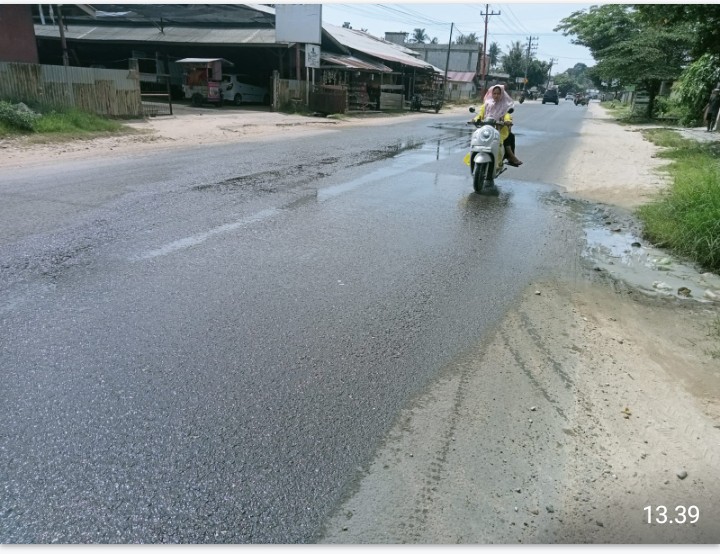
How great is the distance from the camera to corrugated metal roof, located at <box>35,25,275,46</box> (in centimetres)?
2828

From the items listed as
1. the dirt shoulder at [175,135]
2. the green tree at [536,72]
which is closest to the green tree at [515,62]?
the green tree at [536,72]

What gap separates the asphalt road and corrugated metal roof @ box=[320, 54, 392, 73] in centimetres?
2404

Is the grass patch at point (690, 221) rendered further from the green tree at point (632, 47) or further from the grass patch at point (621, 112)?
the grass patch at point (621, 112)

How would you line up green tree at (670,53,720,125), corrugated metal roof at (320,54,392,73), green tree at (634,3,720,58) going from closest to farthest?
green tree at (634,3,720,58) < green tree at (670,53,720,125) < corrugated metal roof at (320,54,392,73)

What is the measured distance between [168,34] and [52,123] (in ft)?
65.7

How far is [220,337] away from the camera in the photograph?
3.55 metres

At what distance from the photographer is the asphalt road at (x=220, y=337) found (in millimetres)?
2227

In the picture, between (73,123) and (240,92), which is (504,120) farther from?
(240,92)

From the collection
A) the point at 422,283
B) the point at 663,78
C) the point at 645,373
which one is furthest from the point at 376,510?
the point at 663,78

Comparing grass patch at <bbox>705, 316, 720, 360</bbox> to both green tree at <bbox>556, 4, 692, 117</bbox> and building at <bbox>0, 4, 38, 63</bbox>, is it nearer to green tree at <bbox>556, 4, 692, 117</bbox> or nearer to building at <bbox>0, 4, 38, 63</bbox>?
building at <bbox>0, 4, 38, 63</bbox>

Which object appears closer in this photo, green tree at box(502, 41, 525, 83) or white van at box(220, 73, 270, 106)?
white van at box(220, 73, 270, 106)

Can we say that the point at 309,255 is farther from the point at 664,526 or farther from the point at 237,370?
Result: the point at 664,526

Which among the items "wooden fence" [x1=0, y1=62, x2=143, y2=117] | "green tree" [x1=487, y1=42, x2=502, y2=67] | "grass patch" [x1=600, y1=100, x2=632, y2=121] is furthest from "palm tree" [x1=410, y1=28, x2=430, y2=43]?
"wooden fence" [x1=0, y1=62, x2=143, y2=117]

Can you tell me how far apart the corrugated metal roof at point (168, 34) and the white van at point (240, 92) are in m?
2.00
